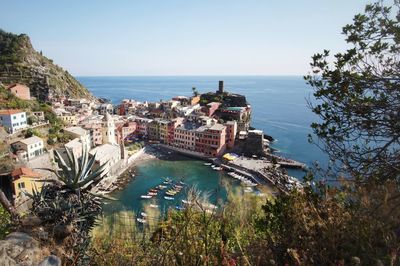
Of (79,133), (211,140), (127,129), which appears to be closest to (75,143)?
(79,133)

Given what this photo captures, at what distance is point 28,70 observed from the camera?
41531mm

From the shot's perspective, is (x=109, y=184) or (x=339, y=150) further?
(x=109, y=184)

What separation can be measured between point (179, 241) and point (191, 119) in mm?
32297

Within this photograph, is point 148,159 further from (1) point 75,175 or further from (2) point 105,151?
(1) point 75,175

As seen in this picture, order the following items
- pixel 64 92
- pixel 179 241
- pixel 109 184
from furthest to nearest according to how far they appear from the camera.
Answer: pixel 64 92
pixel 109 184
pixel 179 241

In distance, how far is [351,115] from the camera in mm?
3443

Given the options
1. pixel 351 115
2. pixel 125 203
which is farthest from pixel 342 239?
pixel 125 203

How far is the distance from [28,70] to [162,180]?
3247cm

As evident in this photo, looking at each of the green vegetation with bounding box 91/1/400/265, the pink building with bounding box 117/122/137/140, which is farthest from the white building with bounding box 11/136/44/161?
the green vegetation with bounding box 91/1/400/265

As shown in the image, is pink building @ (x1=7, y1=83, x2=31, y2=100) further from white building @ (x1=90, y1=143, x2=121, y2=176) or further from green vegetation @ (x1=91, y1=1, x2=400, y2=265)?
green vegetation @ (x1=91, y1=1, x2=400, y2=265)

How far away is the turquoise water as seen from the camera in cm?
1987

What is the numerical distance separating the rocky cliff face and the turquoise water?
24.8 metres

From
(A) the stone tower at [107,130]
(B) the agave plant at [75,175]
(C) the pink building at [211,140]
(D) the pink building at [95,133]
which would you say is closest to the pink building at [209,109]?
(C) the pink building at [211,140]

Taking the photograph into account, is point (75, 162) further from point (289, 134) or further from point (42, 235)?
point (289, 134)
